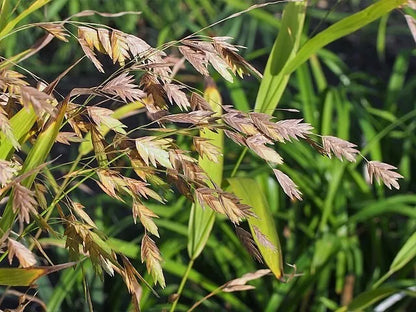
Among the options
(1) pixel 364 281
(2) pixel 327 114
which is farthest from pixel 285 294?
(2) pixel 327 114

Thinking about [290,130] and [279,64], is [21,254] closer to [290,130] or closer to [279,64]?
[290,130]

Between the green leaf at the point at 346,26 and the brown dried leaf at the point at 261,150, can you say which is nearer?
the brown dried leaf at the point at 261,150

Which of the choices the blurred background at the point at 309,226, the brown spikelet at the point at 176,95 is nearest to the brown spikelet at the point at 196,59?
the brown spikelet at the point at 176,95

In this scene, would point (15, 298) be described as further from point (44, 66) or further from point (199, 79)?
point (44, 66)

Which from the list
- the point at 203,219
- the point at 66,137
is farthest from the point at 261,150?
the point at 203,219

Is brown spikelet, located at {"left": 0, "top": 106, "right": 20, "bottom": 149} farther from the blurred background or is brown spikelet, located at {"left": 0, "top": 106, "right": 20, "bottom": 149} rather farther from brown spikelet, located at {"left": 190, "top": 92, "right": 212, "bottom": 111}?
the blurred background

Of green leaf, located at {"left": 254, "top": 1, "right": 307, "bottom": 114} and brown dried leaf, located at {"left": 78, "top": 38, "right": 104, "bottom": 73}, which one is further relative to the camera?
green leaf, located at {"left": 254, "top": 1, "right": 307, "bottom": 114}

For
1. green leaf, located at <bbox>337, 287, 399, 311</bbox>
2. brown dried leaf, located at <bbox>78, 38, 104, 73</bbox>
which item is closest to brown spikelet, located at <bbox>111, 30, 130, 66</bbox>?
brown dried leaf, located at <bbox>78, 38, 104, 73</bbox>

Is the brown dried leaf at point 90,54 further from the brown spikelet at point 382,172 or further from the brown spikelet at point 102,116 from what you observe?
the brown spikelet at point 382,172
